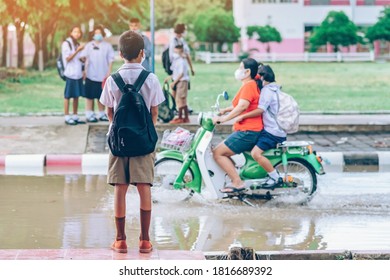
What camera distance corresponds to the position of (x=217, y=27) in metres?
63.1

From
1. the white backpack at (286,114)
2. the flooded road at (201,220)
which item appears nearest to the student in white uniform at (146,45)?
the flooded road at (201,220)

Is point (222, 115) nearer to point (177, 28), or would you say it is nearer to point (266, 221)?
point (266, 221)

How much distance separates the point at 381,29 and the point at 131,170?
54339 mm

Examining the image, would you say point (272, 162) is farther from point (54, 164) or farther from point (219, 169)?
point (54, 164)

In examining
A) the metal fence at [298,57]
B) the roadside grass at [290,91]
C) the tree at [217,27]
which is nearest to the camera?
the roadside grass at [290,91]

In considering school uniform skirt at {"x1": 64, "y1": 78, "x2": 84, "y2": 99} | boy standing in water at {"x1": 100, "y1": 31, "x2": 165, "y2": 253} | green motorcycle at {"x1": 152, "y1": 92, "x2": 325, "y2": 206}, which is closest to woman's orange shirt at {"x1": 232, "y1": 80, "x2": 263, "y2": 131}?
green motorcycle at {"x1": 152, "y1": 92, "x2": 325, "y2": 206}

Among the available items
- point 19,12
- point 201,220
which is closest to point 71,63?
point 201,220

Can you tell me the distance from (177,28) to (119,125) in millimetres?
7903

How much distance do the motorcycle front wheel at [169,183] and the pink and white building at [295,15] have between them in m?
53.8

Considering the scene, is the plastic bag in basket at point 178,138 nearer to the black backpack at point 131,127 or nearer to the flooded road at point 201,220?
the flooded road at point 201,220

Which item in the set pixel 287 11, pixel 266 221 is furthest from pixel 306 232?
pixel 287 11

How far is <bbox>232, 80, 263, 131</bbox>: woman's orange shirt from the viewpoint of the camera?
9570 millimetres

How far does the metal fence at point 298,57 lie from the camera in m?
57.8

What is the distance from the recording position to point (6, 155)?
12609 mm
